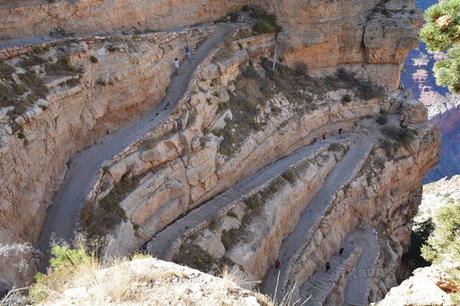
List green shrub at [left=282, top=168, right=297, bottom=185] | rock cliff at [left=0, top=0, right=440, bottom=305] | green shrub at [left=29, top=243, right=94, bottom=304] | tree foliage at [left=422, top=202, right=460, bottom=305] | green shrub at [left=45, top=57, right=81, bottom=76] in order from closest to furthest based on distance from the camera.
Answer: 1. green shrub at [left=29, top=243, right=94, bottom=304]
2. tree foliage at [left=422, top=202, right=460, bottom=305]
3. rock cliff at [left=0, top=0, right=440, bottom=305]
4. green shrub at [left=45, top=57, right=81, bottom=76]
5. green shrub at [left=282, top=168, right=297, bottom=185]

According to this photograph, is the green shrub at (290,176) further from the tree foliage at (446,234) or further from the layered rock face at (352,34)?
the tree foliage at (446,234)

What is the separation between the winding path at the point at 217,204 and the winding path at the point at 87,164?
2.98 metres

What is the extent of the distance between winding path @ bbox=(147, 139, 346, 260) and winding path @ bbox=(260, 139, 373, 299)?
1.80 m

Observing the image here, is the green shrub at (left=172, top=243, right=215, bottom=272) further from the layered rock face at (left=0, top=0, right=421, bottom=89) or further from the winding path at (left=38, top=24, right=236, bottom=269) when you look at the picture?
the layered rock face at (left=0, top=0, right=421, bottom=89)

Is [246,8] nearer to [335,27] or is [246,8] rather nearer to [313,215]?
[335,27]

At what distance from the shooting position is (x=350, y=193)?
25.7m

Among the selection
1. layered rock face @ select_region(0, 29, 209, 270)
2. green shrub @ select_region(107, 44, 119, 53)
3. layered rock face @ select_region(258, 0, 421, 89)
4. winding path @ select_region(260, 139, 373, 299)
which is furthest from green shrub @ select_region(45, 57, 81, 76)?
layered rock face @ select_region(258, 0, 421, 89)

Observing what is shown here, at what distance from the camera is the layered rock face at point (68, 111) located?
13820mm

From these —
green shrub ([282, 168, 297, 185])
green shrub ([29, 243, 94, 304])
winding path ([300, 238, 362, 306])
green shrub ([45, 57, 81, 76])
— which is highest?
green shrub ([45, 57, 81, 76])

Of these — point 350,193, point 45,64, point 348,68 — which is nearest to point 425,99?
point 348,68

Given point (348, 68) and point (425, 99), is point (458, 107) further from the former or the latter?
point (348, 68)

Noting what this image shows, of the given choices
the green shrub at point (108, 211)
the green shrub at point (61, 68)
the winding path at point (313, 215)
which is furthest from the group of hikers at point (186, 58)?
the winding path at point (313, 215)

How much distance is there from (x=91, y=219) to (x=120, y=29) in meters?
11.0

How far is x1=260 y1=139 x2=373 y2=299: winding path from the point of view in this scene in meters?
19.6
